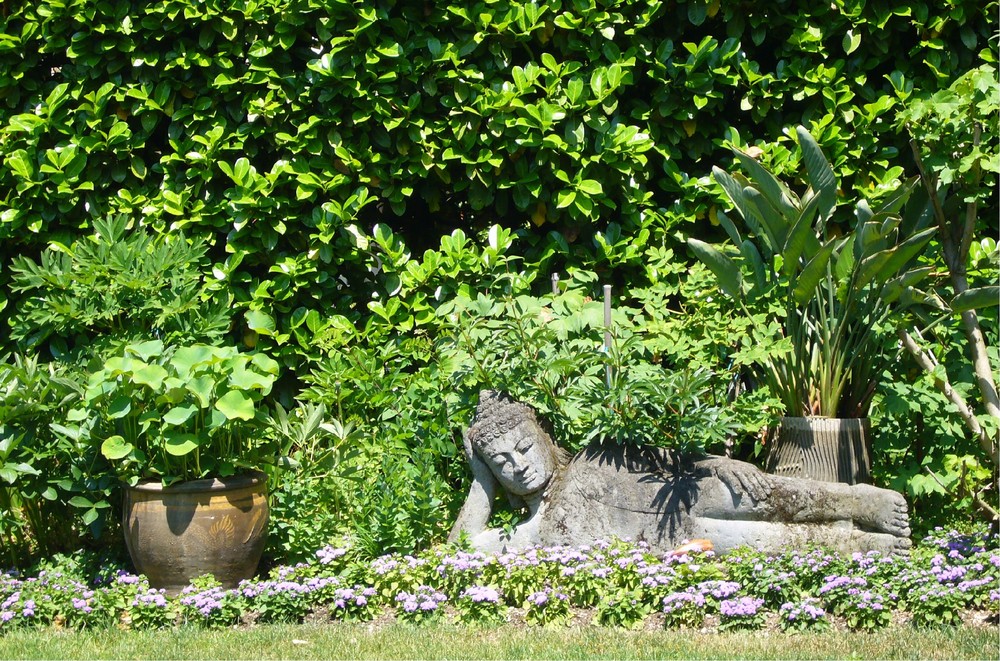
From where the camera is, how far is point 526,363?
4.96m

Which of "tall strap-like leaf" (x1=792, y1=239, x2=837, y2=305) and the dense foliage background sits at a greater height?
the dense foliage background

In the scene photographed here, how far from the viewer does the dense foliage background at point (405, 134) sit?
234 inches

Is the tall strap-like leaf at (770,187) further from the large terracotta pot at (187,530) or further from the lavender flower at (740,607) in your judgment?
the large terracotta pot at (187,530)

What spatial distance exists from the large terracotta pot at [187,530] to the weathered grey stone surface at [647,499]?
993 millimetres

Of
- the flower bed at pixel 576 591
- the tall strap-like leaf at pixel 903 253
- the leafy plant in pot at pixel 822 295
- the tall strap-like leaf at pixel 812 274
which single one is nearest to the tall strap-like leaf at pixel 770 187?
the leafy plant in pot at pixel 822 295

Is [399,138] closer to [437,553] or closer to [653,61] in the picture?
[653,61]

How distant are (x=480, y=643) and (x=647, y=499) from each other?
1.11 metres

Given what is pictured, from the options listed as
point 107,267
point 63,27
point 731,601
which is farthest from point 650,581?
point 63,27

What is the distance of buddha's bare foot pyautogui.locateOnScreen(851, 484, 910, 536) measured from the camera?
14.7 feet

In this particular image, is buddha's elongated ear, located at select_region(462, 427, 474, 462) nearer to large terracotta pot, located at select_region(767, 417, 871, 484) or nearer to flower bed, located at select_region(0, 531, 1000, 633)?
flower bed, located at select_region(0, 531, 1000, 633)

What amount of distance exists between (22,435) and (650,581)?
9.49 feet

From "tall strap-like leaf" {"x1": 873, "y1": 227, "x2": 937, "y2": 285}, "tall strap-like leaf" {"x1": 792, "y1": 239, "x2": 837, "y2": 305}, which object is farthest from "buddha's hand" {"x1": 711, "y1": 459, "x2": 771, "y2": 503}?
"tall strap-like leaf" {"x1": 873, "y1": 227, "x2": 937, "y2": 285}

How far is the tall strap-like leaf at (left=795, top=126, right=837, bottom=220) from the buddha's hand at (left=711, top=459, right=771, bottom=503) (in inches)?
54.5

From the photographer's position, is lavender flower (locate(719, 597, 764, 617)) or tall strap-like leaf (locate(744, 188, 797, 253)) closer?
lavender flower (locate(719, 597, 764, 617))
